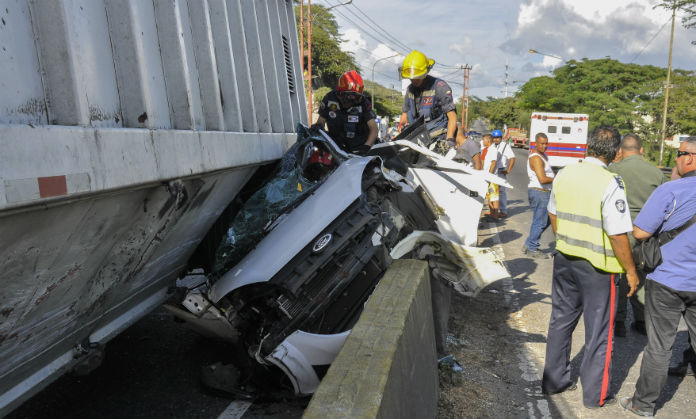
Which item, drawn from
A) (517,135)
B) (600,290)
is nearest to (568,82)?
(517,135)

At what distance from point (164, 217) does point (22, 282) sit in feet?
2.83

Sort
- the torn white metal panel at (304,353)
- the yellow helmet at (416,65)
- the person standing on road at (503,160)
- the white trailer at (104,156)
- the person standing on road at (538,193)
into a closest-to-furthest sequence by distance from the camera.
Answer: the white trailer at (104,156) < the torn white metal panel at (304,353) < the yellow helmet at (416,65) < the person standing on road at (538,193) < the person standing on road at (503,160)

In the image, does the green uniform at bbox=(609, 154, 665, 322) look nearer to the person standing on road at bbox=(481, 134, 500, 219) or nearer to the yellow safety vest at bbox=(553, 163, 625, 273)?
the yellow safety vest at bbox=(553, 163, 625, 273)

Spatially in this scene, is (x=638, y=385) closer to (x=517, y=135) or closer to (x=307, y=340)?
(x=307, y=340)

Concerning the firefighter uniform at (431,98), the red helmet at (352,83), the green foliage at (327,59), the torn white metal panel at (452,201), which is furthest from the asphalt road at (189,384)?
the green foliage at (327,59)

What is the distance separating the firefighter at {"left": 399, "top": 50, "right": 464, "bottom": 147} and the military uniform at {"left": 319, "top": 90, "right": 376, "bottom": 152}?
0.77 meters

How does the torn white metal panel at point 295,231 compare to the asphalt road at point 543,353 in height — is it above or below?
above

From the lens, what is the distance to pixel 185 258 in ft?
12.5

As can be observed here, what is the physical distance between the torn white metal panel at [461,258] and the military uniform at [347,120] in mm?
1800

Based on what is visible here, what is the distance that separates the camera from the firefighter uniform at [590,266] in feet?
11.4

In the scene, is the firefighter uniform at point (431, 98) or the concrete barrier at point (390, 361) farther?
the firefighter uniform at point (431, 98)

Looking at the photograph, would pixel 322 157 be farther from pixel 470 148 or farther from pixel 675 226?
pixel 470 148

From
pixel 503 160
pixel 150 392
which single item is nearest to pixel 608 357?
pixel 150 392

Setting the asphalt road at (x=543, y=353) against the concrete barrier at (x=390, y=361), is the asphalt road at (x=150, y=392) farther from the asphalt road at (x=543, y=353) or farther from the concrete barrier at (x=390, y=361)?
the asphalt road at (x=543, y=353)
